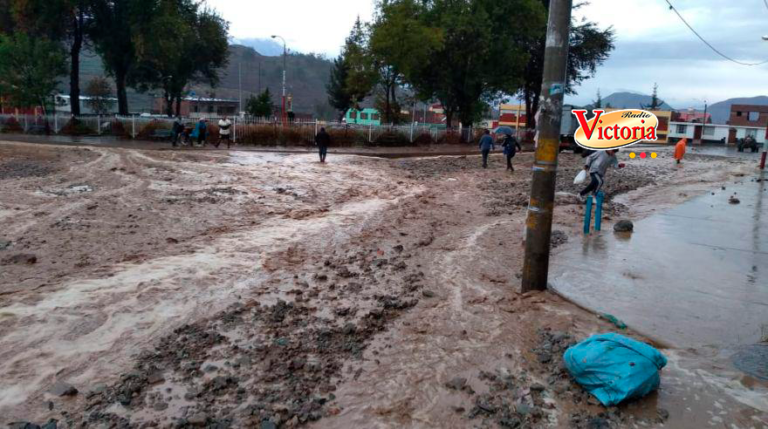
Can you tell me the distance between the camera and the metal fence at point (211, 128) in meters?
31.2

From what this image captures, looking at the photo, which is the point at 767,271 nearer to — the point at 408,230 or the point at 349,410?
the point at 408,230

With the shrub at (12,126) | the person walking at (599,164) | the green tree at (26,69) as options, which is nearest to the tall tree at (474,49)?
the green tree at (26,69)

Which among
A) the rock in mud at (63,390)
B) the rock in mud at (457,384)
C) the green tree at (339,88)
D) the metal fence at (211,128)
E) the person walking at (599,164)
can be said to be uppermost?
the green tree at (339,88)

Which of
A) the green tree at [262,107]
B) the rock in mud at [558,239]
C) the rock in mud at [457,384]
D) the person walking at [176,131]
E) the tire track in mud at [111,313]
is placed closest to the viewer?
the rock in mud at [457,384]

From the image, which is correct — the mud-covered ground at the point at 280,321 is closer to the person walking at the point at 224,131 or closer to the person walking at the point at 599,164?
the person walking at the point at 599,164

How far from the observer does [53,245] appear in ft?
29.3

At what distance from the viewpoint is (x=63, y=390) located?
440 centimetres

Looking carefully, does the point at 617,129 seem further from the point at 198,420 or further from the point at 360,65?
the point at 360,65

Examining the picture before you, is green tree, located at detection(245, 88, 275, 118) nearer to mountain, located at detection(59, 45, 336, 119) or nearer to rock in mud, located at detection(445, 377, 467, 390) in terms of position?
mountain, located at detection(59, 45, 336, 119)

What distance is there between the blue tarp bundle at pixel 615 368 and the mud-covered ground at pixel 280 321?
0.44ft

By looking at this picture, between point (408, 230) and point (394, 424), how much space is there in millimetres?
7144

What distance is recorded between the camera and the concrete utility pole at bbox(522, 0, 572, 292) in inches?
239

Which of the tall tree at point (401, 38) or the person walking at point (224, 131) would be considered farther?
the tall tree at point (401, 38)

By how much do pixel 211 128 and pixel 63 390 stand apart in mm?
28307
